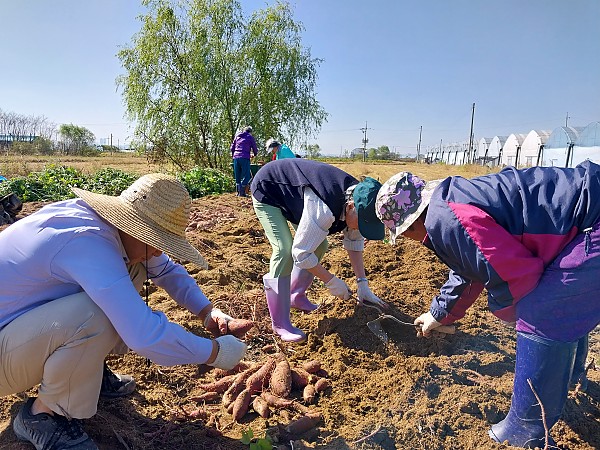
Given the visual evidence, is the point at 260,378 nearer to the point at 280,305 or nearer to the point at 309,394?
the point at 309,394

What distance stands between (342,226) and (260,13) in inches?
547

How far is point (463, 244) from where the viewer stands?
176cm

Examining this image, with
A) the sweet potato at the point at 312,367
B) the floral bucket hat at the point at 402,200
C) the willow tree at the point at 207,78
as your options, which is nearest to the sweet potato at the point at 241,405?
the sweet potato at the point at 312,367

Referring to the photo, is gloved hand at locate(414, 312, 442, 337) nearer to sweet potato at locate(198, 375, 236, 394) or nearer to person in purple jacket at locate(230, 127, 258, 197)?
sweet potato at locate(198, 375, 236, 394)

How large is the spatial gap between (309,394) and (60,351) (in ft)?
3.90

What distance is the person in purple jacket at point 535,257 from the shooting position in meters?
1.68

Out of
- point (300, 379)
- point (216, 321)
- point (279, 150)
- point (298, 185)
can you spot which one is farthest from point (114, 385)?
point (279, 150)

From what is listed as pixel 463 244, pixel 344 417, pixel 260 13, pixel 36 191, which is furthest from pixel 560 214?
pixel 260 13

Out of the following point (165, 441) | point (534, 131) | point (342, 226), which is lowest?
point (165, 441)

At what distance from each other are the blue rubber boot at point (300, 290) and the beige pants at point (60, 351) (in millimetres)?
1807

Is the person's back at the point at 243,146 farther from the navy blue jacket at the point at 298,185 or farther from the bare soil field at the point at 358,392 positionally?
the navy blue jacket at the point at 298,185

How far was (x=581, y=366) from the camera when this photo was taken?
2.21 m

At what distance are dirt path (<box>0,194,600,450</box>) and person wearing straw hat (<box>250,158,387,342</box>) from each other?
0.65 feet

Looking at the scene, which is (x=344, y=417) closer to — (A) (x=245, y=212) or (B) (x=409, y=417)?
(B) (x=409, y=417)
